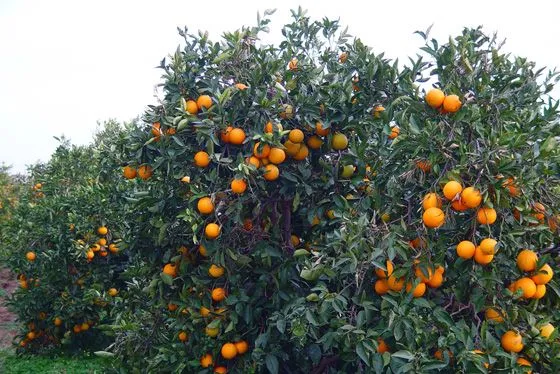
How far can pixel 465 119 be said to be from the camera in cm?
203

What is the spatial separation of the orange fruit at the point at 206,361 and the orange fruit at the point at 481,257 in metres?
1.38

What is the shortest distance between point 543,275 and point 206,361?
155cm

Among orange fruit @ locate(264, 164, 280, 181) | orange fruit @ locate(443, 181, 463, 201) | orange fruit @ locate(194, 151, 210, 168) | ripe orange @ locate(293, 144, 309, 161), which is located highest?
orange fruit @ locate(194, 151, 210, 168)

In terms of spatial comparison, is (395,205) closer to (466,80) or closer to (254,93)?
(466,80)

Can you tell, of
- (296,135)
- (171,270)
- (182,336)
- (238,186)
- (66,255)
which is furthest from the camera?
(66,255)

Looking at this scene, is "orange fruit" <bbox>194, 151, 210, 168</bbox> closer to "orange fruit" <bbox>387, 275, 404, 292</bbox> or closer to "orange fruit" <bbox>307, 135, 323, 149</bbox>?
"orange fruit" <bbox>307, 135, 323, 149</bbox>

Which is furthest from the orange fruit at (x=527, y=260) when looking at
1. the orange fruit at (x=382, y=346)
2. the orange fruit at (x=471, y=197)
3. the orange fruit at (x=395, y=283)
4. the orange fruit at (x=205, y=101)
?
the orange fruit at (x=205, y=101)

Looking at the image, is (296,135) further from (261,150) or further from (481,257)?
(481,257)

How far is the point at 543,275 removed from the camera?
197cm

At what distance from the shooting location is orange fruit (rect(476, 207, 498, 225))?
74.2 inches

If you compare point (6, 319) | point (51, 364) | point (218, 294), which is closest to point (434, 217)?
point (218, 294)

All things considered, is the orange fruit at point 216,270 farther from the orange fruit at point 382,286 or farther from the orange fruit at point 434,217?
the orange fruit at point 434,217

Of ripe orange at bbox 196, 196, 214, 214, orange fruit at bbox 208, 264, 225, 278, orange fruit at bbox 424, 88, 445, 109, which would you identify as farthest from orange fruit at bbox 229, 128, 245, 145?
orange fruit at bbox 424, 88, 445, 109

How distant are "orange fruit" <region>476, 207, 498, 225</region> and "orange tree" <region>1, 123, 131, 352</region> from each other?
3.96 meters
